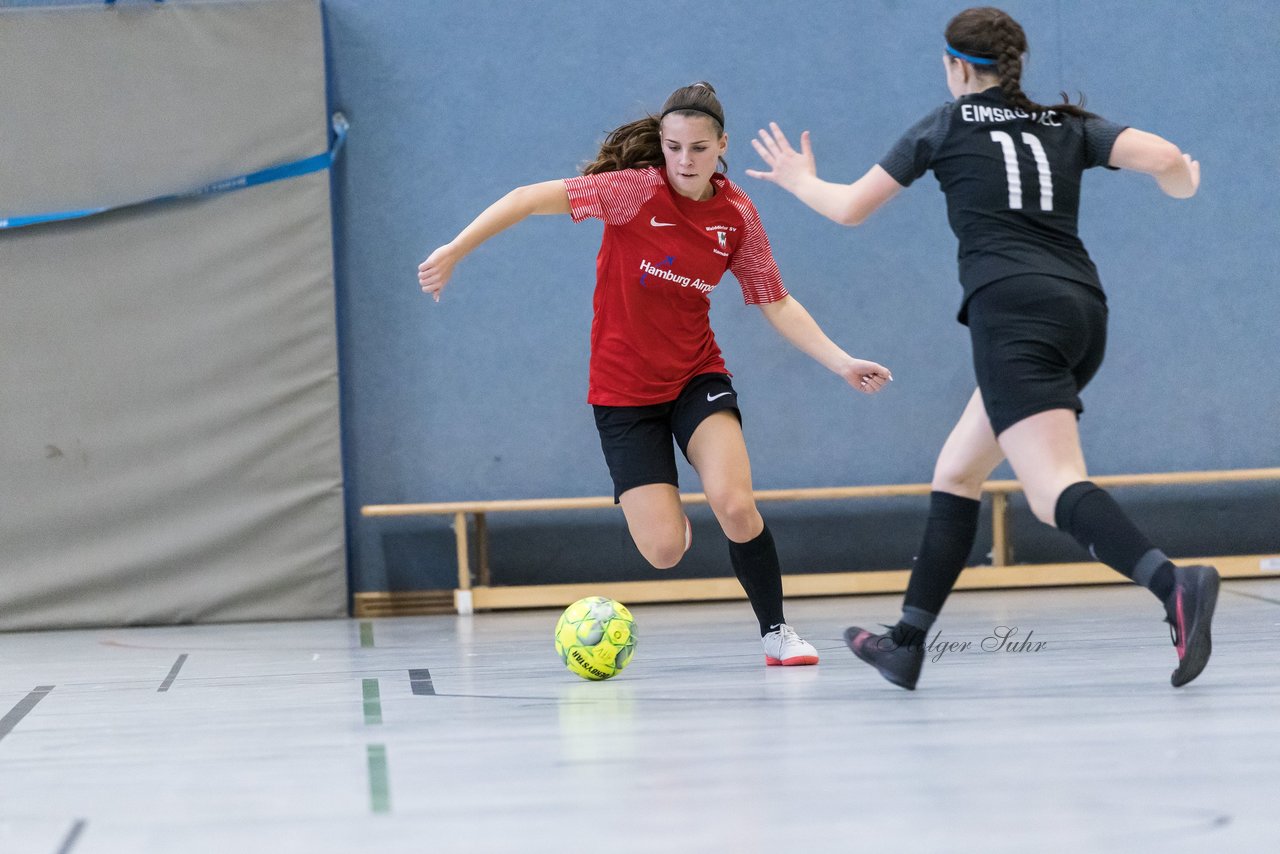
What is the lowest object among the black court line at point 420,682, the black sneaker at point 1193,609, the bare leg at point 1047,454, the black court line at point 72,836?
the black court line at point 420,682

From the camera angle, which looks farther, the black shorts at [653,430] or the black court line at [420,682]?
the black shorts at [653,430]

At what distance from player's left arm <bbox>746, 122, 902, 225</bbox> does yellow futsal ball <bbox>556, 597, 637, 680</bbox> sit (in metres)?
1.19

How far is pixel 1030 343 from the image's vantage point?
2820 mm

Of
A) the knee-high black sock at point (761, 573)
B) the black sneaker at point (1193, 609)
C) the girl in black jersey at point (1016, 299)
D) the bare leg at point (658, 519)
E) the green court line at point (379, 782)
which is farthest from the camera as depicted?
the bare leg at point (658, 519)

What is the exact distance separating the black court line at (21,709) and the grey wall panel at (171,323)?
2.51 metres

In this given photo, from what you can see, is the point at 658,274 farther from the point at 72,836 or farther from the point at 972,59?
the point at 72,836

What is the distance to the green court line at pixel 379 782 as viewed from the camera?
204cm

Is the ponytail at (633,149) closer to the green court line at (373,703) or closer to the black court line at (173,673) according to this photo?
the green court line at (373,703)

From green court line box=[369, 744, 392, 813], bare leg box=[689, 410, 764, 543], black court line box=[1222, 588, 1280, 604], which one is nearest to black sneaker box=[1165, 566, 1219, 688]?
bare leg box=[689, 410, 764, 543]

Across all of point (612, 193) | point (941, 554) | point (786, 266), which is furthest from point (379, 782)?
point (786, 266)

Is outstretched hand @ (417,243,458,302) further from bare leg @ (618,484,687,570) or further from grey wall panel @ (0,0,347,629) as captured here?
grey wall panel @ (0,0,347,629)

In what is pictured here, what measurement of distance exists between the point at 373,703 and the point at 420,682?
423 millimetres

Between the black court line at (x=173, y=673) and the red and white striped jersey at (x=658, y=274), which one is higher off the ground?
the red and white striped jersey at (x=658, y=274)

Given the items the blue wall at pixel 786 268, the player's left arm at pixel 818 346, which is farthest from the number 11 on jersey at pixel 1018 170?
the blue wall at pixel 786 268
